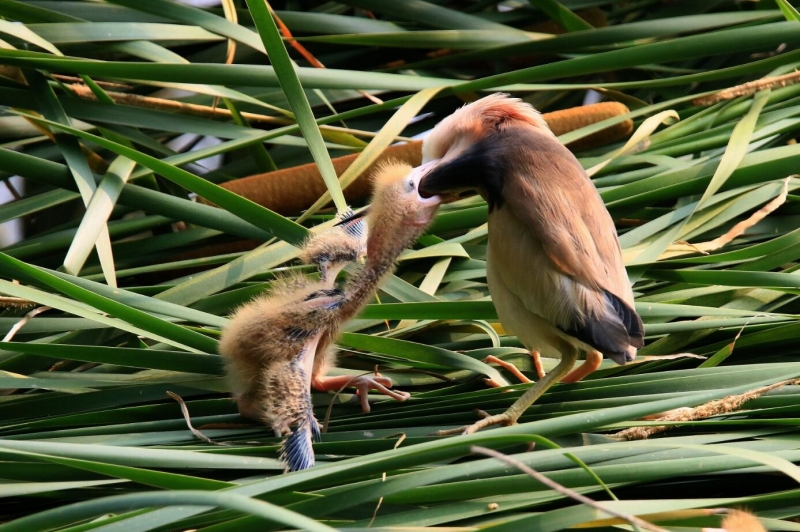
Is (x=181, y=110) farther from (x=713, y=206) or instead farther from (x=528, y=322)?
(x=713, y=206)

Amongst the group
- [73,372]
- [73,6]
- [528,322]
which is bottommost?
[73,372]

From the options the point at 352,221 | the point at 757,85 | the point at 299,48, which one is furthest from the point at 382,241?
the point at 757,85

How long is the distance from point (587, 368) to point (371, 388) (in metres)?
0.38

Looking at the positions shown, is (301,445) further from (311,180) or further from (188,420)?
(311,180)

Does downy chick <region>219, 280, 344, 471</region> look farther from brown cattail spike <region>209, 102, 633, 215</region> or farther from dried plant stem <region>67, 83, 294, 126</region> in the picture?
dried plant stem <region>67, 83, 294, 126</region>

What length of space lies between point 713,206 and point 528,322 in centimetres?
56

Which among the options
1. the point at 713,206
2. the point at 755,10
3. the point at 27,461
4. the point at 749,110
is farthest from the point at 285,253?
the point at 755,10

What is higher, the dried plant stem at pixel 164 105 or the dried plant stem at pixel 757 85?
the dried plant stem at pixel 757 85

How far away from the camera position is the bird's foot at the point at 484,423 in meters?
1.30

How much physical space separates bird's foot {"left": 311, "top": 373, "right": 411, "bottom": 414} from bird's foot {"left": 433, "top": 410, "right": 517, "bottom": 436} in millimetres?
115

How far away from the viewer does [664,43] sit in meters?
1.77

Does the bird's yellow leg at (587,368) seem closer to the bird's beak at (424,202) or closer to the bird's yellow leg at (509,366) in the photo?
the bird's yellow leg at (509,366)

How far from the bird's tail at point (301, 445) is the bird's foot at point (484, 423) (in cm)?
18

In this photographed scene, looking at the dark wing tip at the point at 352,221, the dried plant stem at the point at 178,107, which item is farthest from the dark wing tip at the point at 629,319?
the dried plant stem at the point at 178,107
